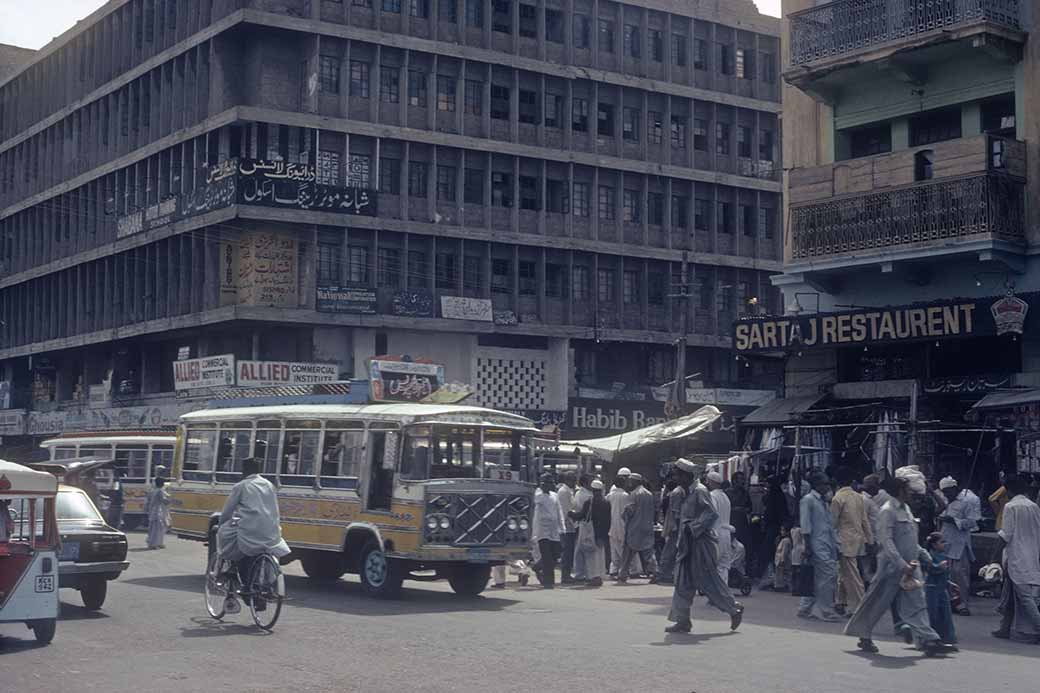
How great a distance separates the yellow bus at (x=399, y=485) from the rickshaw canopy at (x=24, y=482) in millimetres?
5778

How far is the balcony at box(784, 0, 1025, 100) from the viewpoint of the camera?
23.4m

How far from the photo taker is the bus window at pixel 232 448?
21.8 m

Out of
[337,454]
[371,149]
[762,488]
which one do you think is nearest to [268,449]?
[337,454]

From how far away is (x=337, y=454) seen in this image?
66.3ft

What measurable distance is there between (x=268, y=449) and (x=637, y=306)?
1328 inches

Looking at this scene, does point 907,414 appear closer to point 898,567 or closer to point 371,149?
point 898,567

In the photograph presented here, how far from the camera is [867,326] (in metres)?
24.7

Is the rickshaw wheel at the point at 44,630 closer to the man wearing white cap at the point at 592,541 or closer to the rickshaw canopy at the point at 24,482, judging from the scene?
the rickshaw canopy at the point at 24,482

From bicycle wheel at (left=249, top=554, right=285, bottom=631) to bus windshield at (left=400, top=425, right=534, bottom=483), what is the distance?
12.8 ft

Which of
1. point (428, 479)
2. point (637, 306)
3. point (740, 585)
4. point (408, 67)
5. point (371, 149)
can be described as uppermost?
point (408, 67)

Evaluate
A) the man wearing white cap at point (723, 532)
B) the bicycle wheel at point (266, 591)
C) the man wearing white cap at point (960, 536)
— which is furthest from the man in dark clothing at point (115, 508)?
the man wearing white cap at point (960, 536)

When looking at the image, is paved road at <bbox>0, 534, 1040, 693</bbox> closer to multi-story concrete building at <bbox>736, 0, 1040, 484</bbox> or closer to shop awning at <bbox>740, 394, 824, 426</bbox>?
multi-story concrete building at <bbox>736, 0, 1040, 484</bbox>

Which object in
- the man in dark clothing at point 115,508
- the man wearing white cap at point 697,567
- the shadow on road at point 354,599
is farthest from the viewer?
the man in dark clothing at point 115,508

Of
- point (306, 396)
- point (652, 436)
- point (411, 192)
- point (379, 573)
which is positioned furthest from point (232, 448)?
point (411, 192)
